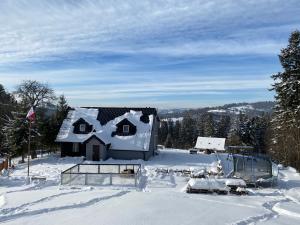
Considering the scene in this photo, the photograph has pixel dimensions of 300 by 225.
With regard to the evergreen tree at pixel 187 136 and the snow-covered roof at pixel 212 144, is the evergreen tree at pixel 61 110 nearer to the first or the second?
the snow-covered roof at pixel 212 144

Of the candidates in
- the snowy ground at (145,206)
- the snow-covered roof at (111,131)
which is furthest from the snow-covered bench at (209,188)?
the snow-covered roof at (111,131)

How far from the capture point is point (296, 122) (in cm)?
3762

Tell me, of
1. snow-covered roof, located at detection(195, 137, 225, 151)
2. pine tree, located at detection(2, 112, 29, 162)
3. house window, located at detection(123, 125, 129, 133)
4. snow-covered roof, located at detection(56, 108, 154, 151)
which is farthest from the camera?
snow-covered roof, located at detection(195, 137, 225, 151)

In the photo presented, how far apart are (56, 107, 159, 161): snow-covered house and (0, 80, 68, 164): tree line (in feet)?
7.73

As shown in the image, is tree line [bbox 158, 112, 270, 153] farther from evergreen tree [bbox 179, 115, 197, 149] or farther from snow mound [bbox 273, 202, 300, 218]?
snow mound [bbox 273, 202, 300, 218]

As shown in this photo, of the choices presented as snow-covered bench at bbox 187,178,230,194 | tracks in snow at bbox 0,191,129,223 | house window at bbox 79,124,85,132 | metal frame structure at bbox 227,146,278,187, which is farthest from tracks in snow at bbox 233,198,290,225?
house window at bbox 79,124,85,132

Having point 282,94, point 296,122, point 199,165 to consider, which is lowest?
point 199,165

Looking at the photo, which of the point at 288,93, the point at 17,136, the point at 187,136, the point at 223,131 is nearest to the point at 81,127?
the point at 17,136

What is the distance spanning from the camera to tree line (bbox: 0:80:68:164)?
146ft

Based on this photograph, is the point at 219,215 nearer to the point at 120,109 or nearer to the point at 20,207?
the point at 20,207

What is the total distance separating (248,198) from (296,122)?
16.6m

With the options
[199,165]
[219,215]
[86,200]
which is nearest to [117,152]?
[199,165]

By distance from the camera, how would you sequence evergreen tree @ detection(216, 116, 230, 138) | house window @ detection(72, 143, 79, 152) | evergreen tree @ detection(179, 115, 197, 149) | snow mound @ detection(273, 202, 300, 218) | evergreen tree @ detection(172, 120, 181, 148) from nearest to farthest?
1. snow mound @ detection(273, 202, 300, 218)
2. house window @ detection(72, 143, 79, 152)
3. evergreen tree @ detection(216, 116, 230, 138)
4. evergreen tree @ detection(179, 115, 197, 149)
5. evergreen tree @ detection(172, 120, 181, 148)

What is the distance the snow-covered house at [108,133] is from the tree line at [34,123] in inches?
92.8
